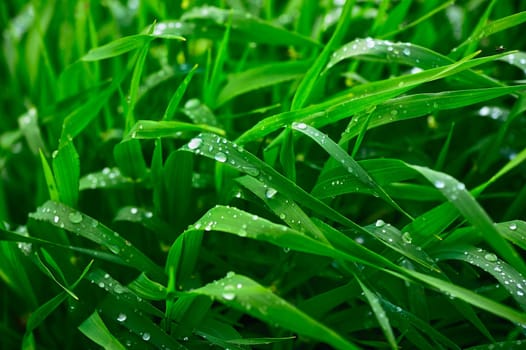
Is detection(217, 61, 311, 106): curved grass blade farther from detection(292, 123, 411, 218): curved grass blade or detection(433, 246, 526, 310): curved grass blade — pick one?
detection(433, 246, 526, 310): curved grass blade

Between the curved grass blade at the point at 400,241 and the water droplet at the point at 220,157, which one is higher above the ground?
the water droplet at the point at 220,157

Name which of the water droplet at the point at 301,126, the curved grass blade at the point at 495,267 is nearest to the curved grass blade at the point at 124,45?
the water droplet at the point at 301,126

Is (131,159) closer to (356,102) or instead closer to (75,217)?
(75,217)

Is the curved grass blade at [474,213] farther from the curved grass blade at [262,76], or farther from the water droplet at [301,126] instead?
the curved grass blade at [262,76]

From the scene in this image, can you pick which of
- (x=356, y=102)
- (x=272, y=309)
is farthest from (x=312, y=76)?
(x=272, y=309)

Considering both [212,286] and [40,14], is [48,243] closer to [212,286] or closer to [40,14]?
[212,286]

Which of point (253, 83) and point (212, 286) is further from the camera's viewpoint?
point (253, 83)

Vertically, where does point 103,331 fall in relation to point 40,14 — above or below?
below

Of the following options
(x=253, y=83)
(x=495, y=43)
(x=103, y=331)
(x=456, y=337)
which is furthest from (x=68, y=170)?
(x=495, y=43)
